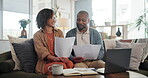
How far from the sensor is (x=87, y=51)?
6.07ft

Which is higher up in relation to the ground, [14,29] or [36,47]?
[14,29]

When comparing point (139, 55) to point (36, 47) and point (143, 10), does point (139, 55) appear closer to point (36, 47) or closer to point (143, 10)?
point (36, 47)

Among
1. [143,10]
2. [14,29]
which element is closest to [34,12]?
[14,29]

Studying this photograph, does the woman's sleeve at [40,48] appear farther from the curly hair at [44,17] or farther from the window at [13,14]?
the window at [13,14]

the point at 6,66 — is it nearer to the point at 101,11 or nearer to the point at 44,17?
the point at 44,17

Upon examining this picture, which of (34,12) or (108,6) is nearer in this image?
(34,12)

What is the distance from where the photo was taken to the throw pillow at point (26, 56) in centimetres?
180

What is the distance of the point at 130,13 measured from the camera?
5543 mm

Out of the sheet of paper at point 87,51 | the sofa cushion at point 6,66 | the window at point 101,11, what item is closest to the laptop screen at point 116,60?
the sheet of paper at point 87,51

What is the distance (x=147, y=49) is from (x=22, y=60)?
1.70m

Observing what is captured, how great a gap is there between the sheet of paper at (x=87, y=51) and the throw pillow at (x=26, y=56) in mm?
508

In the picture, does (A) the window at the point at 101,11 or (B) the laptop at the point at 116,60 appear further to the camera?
(A) the window at the point at 101,11

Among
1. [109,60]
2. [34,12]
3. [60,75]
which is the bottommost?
[60,75]

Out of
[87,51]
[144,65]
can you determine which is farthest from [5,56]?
[144,65]
